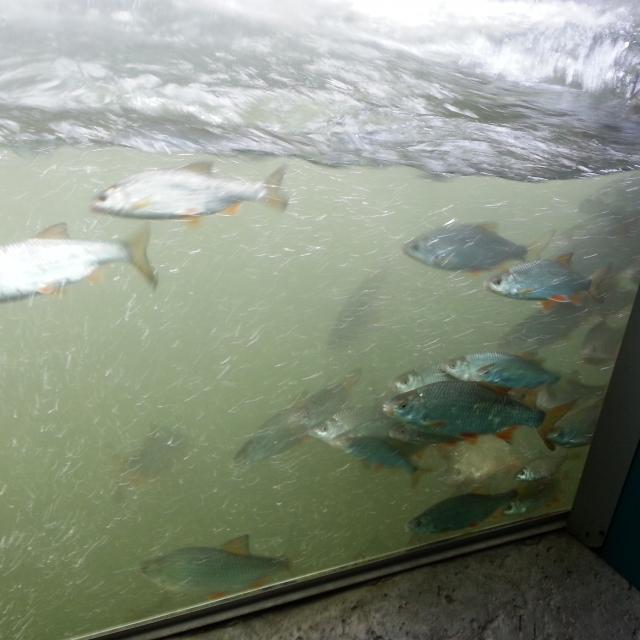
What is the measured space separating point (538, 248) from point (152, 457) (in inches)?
38.2

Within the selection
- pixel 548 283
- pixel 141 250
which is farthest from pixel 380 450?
pixel 141 250

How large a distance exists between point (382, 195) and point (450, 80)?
26 cm

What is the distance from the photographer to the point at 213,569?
1706mm

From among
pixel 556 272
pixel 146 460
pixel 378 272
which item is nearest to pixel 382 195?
pixel 378 272

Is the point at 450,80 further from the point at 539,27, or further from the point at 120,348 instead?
the point at 120,348

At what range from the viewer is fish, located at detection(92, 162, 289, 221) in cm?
128

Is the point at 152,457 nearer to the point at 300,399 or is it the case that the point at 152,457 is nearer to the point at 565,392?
the point at 300,399

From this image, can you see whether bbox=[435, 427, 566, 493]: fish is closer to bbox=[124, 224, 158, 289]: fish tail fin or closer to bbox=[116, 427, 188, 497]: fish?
bbox=[116, 427, 188, 497]: fish

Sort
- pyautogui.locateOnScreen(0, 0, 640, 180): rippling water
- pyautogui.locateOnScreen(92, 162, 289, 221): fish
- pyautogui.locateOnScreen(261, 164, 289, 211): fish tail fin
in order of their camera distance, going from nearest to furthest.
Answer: pyautogui.locateOnScreen(0, 0, 640, 180): rippling water → pyautogui.locateOnScreen(92, 162, 289, 221): fish → pyautogui.locateOnScreen(261, 164, 289, 211): fish tail fin

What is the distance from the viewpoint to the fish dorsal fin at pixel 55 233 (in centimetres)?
125

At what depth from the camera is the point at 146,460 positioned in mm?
1532

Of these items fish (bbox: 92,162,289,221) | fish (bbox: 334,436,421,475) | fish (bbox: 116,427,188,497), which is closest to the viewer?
fish (bbox: 92,162,289,221)

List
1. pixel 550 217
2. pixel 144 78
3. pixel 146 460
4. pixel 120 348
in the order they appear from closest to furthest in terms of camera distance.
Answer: pixel 144 78, pixel 120 348, pixel 146 460, pixel 550 217

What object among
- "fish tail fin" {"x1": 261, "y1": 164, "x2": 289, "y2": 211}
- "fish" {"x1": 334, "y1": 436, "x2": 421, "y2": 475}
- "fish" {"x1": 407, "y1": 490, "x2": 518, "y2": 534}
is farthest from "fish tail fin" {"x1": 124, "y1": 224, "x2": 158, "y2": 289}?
"fish" {"x1": 407, "y1": 490, "x2": 518, "y2": 534}
